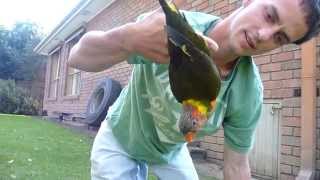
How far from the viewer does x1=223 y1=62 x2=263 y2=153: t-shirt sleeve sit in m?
1.67

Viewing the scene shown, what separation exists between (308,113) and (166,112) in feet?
7.39

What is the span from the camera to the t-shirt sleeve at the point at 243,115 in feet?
5.49

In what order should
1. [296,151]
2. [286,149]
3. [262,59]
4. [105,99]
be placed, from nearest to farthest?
[296,151]
[286,149]
[262,59]
[105,99]

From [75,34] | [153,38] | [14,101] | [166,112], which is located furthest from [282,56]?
[14,101]

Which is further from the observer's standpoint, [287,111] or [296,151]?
[287,111]

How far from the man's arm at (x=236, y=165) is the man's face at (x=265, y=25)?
0.69 meters

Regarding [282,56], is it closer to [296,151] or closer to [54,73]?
[296,151]

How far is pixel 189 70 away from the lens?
0.79 m

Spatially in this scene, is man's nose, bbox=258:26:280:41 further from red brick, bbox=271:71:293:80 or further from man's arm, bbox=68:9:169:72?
red brick, bbox=271:71:293:80

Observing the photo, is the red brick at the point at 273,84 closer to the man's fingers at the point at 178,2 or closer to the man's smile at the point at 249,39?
the man's smile at the point at 249,39

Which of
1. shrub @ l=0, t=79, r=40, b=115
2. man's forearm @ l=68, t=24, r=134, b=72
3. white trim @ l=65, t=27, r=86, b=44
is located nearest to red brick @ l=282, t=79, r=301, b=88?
man's forearm @ l=68, t=24, r=134, b=72

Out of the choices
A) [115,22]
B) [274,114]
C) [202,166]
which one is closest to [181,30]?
[274,114]

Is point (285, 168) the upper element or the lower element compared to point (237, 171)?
lower

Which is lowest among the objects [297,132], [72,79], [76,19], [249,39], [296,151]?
[296,151]
